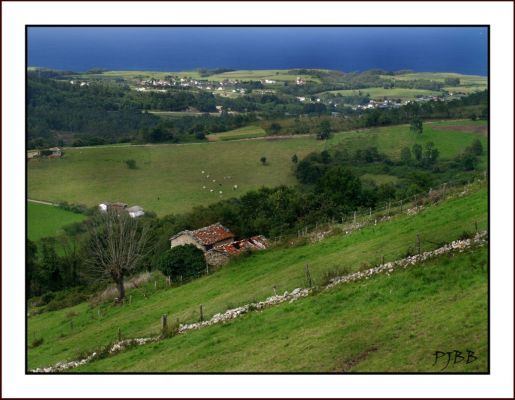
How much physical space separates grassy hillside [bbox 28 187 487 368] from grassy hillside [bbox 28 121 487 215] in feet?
61.7

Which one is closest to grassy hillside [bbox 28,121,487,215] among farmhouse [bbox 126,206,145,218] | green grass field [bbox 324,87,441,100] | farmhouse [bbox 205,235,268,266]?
farmhouse [bbox 126,206,145,218]

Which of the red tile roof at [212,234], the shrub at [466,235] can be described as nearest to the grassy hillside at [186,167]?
the red tile roof at [212,234]

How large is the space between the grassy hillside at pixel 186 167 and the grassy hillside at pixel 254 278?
61.7 ft

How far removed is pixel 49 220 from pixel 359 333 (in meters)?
30.8

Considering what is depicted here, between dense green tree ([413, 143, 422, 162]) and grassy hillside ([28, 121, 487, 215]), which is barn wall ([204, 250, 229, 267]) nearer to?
grassy hillside ([28, 121, 487, 215])

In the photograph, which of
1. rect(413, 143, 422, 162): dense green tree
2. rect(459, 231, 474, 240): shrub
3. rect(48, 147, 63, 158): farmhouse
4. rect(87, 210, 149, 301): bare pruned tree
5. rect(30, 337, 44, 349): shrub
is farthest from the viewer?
rect(413, 143, 422, 162): dense green tree

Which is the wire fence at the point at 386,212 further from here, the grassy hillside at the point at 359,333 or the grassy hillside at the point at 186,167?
the grassy hillside at the point at 186,167

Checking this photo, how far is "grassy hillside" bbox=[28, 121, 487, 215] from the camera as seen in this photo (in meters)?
43.0

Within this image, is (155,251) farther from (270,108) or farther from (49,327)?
(270,108)

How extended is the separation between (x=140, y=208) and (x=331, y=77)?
1538 cm

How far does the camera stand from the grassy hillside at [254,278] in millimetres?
17766

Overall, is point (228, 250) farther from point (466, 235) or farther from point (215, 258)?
point (466, 235)

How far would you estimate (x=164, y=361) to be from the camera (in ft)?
46.6

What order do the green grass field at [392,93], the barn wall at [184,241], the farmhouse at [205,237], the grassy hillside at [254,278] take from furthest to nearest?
the green grass field at [392,93] < the barn wall at [184,241] < the farmhouse at [205,237] < the grassy hillside at [254,278]
